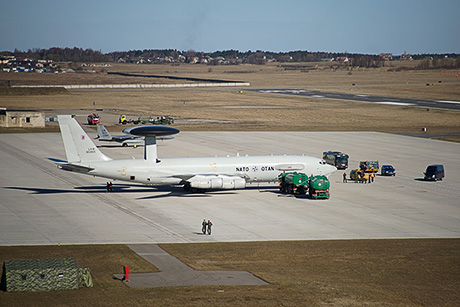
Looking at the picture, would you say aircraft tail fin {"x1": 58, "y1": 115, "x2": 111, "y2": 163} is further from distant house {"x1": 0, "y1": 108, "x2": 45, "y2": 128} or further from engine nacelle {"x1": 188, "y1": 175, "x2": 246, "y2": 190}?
distant house {"x1": 0, "y1": 108, "x2": 45, "y2": 128}

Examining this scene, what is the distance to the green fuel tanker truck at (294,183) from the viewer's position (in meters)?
72.5

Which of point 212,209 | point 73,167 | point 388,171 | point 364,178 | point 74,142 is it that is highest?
point 74,142

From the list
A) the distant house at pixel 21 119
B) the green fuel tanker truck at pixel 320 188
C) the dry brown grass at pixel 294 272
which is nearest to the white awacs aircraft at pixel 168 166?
the green fuel tanker truck at pixel 320 188

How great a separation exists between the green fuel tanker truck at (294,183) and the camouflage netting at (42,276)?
121ft

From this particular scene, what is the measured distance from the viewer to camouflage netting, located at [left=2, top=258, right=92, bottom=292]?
3869 cm

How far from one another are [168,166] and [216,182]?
19.9 ft

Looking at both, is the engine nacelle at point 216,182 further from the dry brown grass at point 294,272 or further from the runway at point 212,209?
the dry brown grass at point 294,272

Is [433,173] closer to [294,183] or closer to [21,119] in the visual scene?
[294,183]

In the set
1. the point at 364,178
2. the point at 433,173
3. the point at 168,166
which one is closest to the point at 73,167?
the point at 168,166

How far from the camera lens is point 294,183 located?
7238cm

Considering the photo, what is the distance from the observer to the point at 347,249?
167 feet

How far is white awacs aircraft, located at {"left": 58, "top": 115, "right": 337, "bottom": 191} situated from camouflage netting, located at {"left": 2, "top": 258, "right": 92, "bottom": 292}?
27.3 meters

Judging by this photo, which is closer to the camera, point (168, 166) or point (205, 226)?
point (205, 226)

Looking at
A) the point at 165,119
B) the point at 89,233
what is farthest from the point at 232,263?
the point at 165,119
